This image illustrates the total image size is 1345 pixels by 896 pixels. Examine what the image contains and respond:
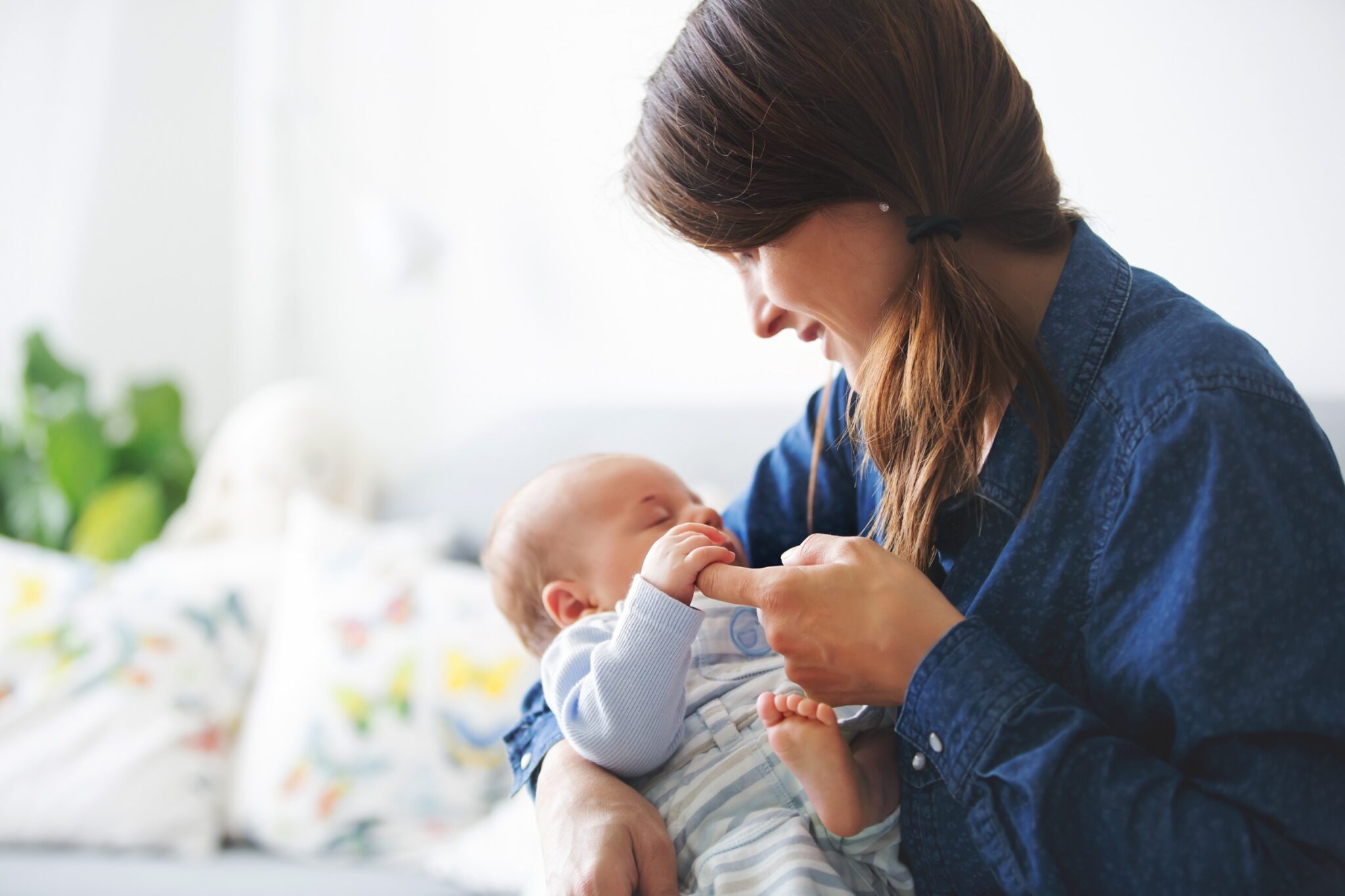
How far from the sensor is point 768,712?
33.4 inches

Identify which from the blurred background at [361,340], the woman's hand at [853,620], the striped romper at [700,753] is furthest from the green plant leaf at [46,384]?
the woman's hand at [853,620]

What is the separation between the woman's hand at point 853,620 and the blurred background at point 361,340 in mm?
385

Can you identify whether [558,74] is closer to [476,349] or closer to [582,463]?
[476,349]

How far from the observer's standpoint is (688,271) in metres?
1.89

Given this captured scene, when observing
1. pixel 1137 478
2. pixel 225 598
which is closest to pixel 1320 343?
pixel 1137 478

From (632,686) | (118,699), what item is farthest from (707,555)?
(118,699)

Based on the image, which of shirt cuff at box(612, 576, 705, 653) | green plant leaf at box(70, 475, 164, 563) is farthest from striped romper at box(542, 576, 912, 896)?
green plant leaf at box(70, 475, 164, 563)

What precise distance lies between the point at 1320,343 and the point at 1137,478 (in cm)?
50

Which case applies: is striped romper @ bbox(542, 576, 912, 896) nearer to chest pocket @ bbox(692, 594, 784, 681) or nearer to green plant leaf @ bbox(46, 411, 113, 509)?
chest pocket @ bbox(692, 594, 784, 681)

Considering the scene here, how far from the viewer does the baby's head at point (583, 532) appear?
1132mm

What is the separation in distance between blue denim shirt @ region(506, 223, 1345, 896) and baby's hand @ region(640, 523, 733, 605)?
8.1 inches

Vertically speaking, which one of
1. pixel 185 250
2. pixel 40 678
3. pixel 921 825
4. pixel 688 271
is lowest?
pixel 40 678

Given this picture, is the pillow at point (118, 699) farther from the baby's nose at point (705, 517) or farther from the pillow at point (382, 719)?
the baby's nose at point (705, 517)

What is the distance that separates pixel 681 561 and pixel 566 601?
29cm
